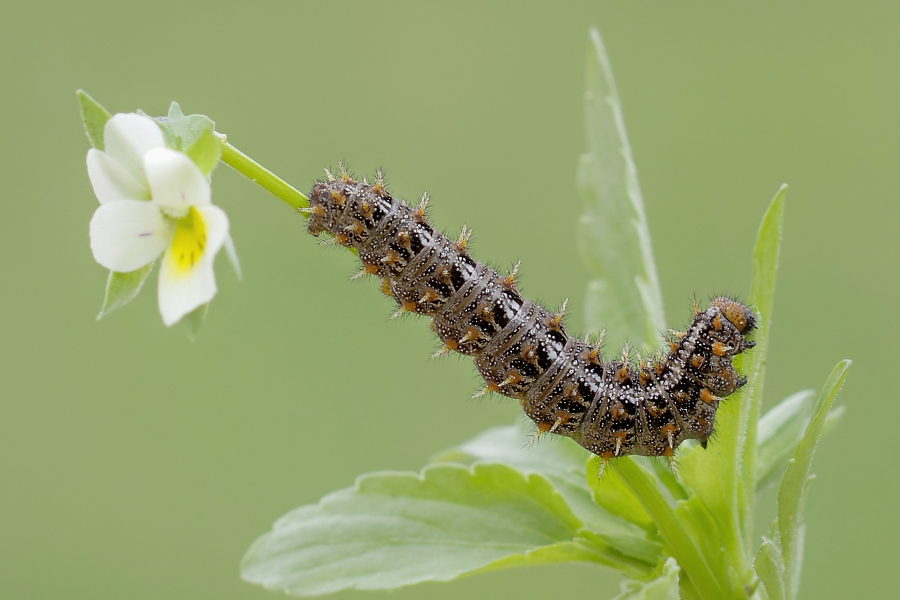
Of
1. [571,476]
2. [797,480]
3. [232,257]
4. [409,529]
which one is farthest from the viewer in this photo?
[571,476]

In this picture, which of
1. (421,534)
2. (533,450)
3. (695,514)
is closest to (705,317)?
(695,514)

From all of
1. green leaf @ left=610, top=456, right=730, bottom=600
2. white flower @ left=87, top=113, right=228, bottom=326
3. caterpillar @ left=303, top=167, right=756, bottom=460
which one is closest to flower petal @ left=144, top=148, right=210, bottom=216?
white flower @ left=87, top=113, right=228, bottom=326

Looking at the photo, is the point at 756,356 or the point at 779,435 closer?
the point at 756,356

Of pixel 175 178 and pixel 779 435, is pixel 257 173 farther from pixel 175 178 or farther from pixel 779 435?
pixel 779 435

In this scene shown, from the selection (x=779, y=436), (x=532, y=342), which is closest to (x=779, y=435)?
(x=779, y=436)

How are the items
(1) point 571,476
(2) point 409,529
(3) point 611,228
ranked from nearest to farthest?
(2) point 409,529 < (1) point 571,476 < (3) point 611,228

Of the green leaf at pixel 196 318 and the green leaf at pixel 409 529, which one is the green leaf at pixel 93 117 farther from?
the green leaf at pixel 409 529

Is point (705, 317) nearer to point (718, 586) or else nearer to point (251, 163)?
point (718, 586)

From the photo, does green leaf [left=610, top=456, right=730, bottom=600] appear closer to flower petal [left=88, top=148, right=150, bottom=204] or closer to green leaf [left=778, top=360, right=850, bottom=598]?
green leaf [left=778, top=360, right=850, bottom=598]

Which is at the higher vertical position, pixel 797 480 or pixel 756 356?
pixel 756 356
